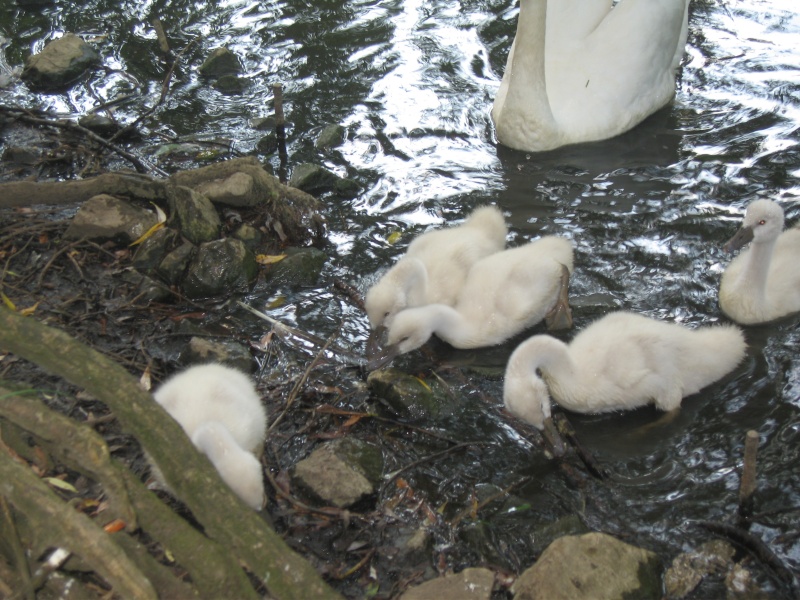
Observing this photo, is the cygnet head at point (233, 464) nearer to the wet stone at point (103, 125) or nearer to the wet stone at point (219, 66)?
the wet stone at point (103, 125)

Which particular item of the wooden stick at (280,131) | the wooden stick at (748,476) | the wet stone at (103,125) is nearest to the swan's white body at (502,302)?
the wooden stick at (748,476)

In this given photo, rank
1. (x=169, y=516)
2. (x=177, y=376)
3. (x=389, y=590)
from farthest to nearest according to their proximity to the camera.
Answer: (x=177, y=376) < (x=389, y=590) < (x=169, y=516)

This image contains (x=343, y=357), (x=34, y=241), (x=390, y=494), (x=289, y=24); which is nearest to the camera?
(x=390, y=494)

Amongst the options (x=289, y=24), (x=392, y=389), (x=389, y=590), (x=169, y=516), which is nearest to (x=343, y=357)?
(x=392, y=389)

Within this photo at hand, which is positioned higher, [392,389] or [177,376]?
[177,376]

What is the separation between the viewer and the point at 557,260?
471cm

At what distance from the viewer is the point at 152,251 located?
512 cm

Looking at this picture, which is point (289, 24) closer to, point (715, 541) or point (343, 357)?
point (343, 357)

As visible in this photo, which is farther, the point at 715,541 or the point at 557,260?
the point at 557,260

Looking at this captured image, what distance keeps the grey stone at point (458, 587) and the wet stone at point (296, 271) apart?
2.48 meters

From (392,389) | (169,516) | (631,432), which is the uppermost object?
(169,516)

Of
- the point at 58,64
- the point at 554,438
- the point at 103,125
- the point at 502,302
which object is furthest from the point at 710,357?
the point at 58,64

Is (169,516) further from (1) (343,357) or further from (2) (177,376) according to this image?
(1) (343,357)

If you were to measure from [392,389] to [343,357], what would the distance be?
530mm
